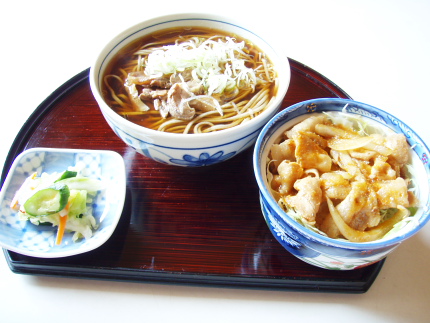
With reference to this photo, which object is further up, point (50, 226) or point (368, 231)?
point (368, 231)

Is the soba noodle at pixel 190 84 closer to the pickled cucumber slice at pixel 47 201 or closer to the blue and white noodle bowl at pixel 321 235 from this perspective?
the blue and white noodle bowl at pixel 321 235

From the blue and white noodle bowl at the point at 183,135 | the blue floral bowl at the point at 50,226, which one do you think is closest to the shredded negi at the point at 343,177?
the blue and white noodle bowl at the point at 183,135

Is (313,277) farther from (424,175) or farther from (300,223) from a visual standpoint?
(424,175)

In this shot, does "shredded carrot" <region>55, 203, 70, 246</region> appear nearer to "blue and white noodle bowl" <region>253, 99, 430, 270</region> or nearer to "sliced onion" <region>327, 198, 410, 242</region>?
"blue and white noodle bowl" <region>253, 99, 430, 270</region>

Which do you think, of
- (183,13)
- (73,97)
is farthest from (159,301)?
(183,13)

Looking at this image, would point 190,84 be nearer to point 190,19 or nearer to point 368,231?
point 190,19

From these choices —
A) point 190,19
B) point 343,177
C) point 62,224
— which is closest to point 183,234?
point 62,224
